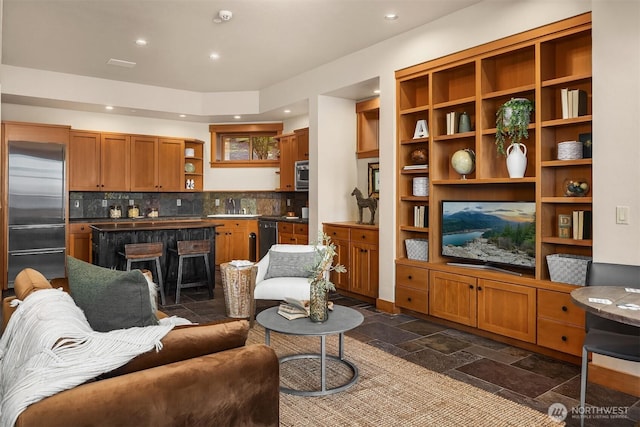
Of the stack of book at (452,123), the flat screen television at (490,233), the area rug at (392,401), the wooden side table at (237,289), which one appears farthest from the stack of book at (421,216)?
the wooden side table at (237,289)

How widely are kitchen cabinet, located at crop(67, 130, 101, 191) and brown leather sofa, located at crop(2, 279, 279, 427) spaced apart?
594 cm

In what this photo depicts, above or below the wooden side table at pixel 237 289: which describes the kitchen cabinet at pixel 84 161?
above

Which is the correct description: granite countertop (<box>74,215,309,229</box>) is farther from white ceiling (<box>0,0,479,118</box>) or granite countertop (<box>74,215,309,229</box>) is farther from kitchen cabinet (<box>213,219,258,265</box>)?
white ceiling (<box>0,0,479,118</box>)

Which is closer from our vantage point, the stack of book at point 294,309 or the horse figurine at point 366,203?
the stack of book at point 294,309

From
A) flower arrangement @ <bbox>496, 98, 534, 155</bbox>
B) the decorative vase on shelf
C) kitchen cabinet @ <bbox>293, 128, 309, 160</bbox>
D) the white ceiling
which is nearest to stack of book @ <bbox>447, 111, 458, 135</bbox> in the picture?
flower arrangement @ <bbox>496, 98, 534, 155</bbox>

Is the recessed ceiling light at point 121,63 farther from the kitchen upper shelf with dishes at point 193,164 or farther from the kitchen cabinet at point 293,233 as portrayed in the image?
the kitchen cabinet at point 293,233

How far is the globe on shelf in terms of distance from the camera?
162 inches

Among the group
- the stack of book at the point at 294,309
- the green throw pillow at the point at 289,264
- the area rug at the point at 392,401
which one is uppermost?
the green throw pillow at the point at 289,264

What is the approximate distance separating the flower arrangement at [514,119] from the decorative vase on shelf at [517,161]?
72mm

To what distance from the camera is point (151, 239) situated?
18.0ft

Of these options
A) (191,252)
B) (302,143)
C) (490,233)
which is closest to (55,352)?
(490,233)

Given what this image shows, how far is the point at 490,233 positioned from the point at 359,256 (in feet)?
5.70

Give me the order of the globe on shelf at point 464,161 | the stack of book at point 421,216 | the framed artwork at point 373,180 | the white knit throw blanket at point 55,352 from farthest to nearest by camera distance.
→ the framed artwork at point 373,180
the stack of book at point 421,216
the globe on shelf at point 464,161
the white knit throw blanket at point 55,352

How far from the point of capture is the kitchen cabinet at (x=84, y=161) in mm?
6648
